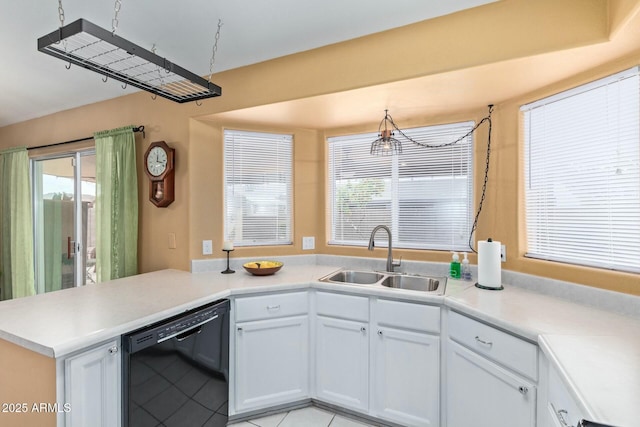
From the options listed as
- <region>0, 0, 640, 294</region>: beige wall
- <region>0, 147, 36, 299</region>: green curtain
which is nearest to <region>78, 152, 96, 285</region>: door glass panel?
<region>0, 0, 640, 294</region>: beige wall

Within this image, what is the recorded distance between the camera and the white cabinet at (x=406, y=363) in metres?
1.81

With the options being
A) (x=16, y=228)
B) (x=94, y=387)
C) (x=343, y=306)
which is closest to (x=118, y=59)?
(x=94, y=387)

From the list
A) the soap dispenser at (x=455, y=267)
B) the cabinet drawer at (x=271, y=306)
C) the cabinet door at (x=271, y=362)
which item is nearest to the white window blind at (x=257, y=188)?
the cabinet drawer at (x=271, y=306)

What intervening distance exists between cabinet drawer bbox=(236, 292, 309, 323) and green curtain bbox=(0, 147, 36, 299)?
3.18 metres

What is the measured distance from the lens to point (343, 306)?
6.73 ft

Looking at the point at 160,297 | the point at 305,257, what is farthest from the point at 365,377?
the point at 160,297

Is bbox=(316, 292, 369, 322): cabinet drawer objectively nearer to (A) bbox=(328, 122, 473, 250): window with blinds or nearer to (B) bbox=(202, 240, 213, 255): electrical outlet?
(A) bbox=(328, 122, 473, 250): window with blinds

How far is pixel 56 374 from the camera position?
1162mm

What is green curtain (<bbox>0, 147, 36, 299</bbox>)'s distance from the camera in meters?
3.47

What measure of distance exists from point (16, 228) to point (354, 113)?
4.14m

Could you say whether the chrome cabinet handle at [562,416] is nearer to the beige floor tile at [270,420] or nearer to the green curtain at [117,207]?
the beige floor tile at [270,420]

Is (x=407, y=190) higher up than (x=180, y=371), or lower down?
higher up

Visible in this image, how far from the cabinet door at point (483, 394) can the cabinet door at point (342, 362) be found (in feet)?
1.73

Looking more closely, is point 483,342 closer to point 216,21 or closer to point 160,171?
point 216,21
